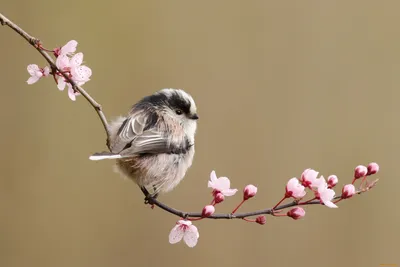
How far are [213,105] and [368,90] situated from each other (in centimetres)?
134

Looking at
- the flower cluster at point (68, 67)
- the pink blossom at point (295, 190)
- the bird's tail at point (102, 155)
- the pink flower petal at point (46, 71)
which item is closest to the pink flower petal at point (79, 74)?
the flower cluster at point (68, 67)

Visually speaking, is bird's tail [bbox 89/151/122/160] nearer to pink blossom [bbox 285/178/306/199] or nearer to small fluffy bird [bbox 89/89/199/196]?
small fluffy bird [bbox 89/89/199/196]

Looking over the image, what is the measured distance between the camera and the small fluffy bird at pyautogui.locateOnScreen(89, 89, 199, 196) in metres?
2.27

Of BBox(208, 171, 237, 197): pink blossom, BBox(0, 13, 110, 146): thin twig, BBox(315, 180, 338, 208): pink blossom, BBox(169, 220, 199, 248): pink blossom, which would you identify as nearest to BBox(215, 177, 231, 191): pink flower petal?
BBox(208, 171, 237, 197): pink blossom

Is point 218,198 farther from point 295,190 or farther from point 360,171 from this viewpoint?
point 360,171

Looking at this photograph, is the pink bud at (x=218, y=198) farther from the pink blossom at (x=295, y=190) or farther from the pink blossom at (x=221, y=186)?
the pink blossom at (x=295, y=190)

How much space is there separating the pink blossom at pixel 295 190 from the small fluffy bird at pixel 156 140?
1.98ft

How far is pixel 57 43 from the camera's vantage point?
14.3ft

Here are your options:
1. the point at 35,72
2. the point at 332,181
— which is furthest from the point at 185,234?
the point at 35,72

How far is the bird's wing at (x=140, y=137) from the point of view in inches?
87.6

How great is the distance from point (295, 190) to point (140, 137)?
660 mm

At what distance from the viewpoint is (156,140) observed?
2.33m

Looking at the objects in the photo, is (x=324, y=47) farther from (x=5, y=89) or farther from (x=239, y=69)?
(x=5, y=89)

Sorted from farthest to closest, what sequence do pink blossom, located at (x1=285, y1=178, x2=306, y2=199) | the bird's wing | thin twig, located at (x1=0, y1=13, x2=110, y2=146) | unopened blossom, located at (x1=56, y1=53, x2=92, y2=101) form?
the bird's wing < unopened blossom, located at (x1=56, y1=53, x2=92, y2=101) < pink blossom, located at (x1=285, y1=178, x2=306, y2=199) < thin twig, located at (x1=0, y1=13, x2=110, y2=146)
